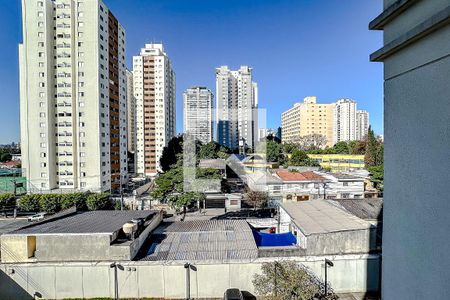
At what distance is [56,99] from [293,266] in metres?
21.8

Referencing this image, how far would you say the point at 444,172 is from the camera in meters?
1.21

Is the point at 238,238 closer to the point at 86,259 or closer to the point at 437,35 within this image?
the point at 86,259

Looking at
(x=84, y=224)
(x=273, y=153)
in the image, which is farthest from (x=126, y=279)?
(x=273, y=153)

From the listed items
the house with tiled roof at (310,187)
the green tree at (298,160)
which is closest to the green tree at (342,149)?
the green tree at (298,160)

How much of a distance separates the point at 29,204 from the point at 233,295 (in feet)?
49.7

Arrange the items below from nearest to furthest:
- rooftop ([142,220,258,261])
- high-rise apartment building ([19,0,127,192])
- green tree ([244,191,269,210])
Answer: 1. rooftop ([142,220,258,261])
2. green tree ([244,191,269,210])
3. high-rise apartment building ([19,0,127,192])

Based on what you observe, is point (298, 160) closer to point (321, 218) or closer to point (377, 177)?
point (377, 177)

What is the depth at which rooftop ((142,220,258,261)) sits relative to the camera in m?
7.04

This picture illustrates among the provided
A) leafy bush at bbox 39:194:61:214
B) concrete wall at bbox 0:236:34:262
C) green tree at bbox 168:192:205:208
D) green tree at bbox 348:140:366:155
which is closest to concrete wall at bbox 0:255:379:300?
concrete wall at bbox 0:236:34:262

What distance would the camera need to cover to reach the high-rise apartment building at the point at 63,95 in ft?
64.0

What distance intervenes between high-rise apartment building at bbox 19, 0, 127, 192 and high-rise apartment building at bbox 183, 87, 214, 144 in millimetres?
8831

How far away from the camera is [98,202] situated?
15906 mm

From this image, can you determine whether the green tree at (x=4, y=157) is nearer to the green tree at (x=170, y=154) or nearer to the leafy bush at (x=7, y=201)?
the green tree at (x=170, y=154)

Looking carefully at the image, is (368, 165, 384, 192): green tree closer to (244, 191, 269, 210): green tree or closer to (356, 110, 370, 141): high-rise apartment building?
(244, 191, 269, 210): green tree
